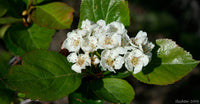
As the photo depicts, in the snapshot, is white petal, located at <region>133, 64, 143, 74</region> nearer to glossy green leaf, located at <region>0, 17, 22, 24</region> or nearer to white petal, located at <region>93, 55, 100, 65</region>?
white petal, located at <region>93, 55, 100, 65</region>

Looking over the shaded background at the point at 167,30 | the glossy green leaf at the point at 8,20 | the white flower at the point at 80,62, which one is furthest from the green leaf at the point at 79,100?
the shaded background at the point at 167,30

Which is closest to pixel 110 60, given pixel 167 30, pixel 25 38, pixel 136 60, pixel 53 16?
pixel 136 60

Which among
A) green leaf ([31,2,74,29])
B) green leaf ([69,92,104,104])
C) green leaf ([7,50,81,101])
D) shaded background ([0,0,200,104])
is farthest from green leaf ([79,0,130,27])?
shaded background ([0,0,200,104])

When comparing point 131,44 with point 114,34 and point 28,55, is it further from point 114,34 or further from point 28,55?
point 28,55

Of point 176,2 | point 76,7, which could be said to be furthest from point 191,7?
point 76,7

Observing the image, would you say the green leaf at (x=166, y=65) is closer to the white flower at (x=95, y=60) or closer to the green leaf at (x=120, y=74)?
the green leaf at (x=120, y=74)

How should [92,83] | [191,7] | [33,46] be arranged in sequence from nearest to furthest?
[92,83]
[33,46]
[191,7]
